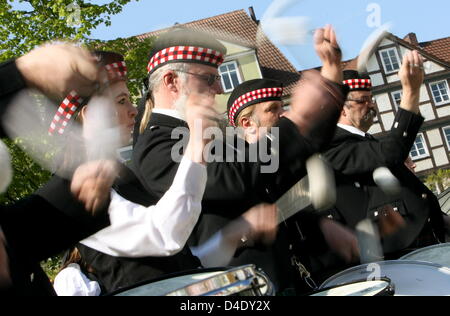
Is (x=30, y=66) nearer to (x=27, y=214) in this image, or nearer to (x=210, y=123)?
(x=27, y=214)

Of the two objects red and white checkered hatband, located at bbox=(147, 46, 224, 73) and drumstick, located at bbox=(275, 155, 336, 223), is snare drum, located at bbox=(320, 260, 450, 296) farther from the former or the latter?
red and white checkered hatband, located at bbox=(147, 46, 224, 73)

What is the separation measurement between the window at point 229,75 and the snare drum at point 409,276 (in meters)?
0.98

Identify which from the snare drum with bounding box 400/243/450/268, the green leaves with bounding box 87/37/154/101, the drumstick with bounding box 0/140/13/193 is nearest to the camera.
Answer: the drumstick with bounding box 0/140/13/193

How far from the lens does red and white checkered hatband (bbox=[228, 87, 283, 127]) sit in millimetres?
3756

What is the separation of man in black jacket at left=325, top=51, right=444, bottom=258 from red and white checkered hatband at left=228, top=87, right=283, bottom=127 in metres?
0.43

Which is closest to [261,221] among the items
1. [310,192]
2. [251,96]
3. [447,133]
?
[310,192]

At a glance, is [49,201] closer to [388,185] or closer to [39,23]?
[388,185]

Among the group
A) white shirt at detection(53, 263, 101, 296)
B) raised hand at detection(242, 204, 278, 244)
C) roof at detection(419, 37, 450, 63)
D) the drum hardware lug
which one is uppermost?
roof at detection(419, 37, 450, 63)

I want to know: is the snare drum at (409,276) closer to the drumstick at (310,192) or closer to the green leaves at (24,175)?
the drumstick at (310,192)

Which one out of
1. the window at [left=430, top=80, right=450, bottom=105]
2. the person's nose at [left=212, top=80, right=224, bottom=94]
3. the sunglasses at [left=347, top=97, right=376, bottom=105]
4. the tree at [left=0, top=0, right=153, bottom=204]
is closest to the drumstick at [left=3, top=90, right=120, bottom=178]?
the person's nose at [left=212, top=80, right=224, bottom=94]

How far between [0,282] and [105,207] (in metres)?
0.55

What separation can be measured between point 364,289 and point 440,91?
61.1 feet

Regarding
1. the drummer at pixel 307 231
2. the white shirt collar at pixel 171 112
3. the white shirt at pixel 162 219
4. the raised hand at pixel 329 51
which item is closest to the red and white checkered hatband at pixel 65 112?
the white shirt at pixel 162 219
